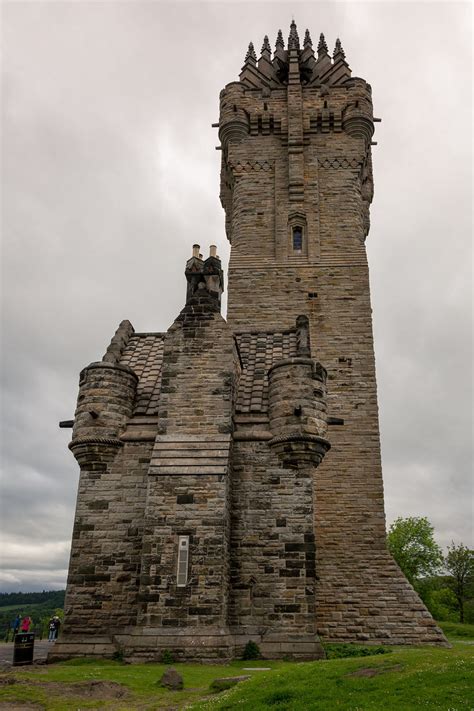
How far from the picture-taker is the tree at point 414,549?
149 ft

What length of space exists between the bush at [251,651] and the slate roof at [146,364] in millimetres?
6065

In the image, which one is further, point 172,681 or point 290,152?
point 290,152

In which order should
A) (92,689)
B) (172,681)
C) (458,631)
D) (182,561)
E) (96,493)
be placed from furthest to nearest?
1. (458,631)
2. (96,493)
3. (182,561)
4. (172,681)
5. (92,689)

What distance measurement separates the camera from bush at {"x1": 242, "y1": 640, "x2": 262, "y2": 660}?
1332 cm

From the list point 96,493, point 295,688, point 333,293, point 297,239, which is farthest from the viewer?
point 297,239

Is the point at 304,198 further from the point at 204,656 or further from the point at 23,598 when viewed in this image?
the point at 23,598

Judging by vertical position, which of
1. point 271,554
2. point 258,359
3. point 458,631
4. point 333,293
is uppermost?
point 333,293

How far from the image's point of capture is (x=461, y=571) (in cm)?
4469

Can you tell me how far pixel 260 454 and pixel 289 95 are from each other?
67.8ft

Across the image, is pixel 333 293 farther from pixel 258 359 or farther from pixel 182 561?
pixel 182 561

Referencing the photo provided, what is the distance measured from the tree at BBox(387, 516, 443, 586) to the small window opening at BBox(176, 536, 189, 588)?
1351 inches

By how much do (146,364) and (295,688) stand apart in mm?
11211

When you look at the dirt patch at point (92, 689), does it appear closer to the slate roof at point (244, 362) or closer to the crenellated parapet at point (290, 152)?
the slate roof at point (244, 362)

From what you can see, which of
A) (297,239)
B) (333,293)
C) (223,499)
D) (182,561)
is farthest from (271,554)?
(297,239)
